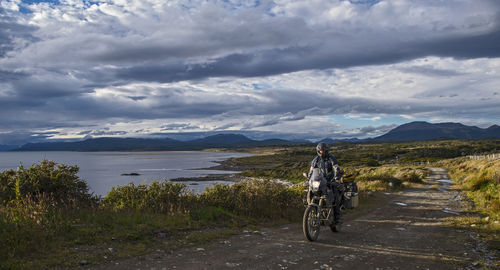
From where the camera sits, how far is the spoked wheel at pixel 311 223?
8.76 meters

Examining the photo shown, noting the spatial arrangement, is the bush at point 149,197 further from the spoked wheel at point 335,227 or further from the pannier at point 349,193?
the pannier at point 349,193

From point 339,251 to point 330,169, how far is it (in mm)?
2473

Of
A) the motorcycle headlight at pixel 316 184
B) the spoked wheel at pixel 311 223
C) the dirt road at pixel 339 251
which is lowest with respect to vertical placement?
the dirt road at pixel 339 251

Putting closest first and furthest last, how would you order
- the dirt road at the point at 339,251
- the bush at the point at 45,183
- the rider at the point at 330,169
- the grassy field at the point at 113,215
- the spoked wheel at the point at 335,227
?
the dirt road at the point at 339,251 → the grassy field at the point at 113,215 → the rider at the point at 330,169 → the spoked wheel at the point at 335,227 → the bush at the point at 45,183

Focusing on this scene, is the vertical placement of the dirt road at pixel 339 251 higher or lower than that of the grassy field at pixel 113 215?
lower

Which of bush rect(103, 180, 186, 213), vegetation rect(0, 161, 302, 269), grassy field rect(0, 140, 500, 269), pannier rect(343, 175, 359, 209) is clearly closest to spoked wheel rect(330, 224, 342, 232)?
pannier rect(343, 175, 359, 209)

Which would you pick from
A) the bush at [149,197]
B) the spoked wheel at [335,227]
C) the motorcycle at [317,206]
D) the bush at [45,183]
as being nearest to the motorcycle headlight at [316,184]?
the motorcycle at [317,206]

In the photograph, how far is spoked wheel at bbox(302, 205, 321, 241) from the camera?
345 inches

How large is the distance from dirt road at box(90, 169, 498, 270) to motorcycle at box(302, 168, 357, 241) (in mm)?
360

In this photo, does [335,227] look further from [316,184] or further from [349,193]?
[316,184]

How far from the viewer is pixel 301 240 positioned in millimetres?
9070

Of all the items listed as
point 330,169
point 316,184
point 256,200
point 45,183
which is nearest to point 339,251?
point 316,184

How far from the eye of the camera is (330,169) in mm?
9820

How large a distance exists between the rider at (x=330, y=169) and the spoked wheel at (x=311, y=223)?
40.0 inches
